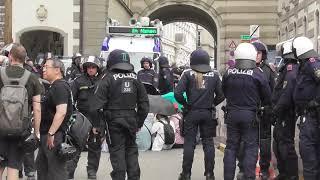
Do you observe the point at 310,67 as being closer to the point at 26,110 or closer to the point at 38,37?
the point at 26,110

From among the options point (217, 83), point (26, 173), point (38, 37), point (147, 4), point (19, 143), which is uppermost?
point (147, 4)

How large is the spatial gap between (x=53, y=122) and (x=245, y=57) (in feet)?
9.64

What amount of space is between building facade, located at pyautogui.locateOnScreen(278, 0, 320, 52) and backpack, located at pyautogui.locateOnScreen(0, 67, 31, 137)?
18339 mm

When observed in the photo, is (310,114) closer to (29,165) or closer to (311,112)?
(311,112)

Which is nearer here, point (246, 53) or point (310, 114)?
point (310, 114)

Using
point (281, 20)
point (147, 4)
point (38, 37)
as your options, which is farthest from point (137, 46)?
point (281, 20)

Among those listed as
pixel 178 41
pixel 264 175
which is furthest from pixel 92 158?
pixel 178 41

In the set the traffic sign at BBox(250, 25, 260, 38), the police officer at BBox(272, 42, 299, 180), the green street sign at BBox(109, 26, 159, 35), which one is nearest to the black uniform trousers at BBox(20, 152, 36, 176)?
the police officer at BBox(272, 42, 299, 180)

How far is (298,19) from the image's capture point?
31.8 m

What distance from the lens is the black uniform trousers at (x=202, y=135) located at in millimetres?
10117

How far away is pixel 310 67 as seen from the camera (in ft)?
27.4

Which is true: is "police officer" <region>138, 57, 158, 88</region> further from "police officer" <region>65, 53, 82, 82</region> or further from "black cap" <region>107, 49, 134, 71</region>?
"black cap" <region>107, 49, 134, 71</region>

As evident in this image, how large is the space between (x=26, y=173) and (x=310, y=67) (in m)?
4.87

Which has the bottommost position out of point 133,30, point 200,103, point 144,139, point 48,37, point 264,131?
point 144,139
